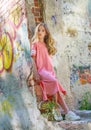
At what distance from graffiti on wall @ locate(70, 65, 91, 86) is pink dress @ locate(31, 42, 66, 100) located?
22.9 inches

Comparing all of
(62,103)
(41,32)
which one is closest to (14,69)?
(41,32)

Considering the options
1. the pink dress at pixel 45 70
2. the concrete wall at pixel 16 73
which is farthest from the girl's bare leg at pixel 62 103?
the concrete wall at pixel 16 73

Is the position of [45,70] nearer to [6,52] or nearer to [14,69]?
[14,69]

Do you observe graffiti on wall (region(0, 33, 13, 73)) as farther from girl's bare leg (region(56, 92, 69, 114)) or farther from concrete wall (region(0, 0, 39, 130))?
girl's bare leg (region(56, 92, 69, 114))

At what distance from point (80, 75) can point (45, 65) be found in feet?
3.16

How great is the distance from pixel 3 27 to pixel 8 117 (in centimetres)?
178

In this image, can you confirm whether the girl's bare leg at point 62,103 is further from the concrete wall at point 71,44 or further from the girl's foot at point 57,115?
the concrete wall at point 71,44

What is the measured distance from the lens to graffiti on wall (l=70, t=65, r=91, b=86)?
6996 millimetres

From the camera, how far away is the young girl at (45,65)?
20.1 ft

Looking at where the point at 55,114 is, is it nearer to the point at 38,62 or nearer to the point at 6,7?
the point at 38,62

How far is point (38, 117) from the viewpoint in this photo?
6.03 meters

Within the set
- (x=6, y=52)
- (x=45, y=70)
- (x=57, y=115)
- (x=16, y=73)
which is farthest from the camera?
(x=6, y=52)

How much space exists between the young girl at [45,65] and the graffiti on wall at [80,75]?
0.54 metres

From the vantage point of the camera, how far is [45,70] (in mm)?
6301
